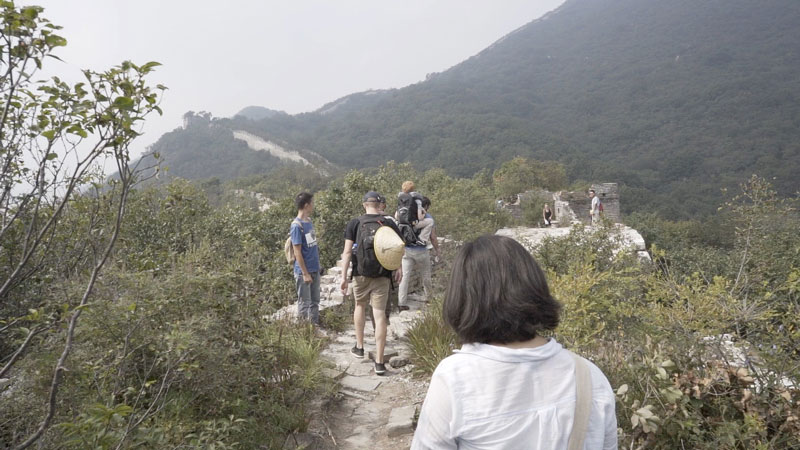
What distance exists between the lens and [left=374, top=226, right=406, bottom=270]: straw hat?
3600mm

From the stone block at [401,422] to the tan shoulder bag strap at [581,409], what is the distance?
223 cm

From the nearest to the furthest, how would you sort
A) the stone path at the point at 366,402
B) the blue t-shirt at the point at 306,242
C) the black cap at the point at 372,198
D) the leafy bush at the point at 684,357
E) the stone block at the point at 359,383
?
the leafy bush at the point at 684,357
the stone path at the point at 366,402
the stone block at the point at 359,383
the black cap at the point at 372,198
the blue t-shirt at the point at 306,242

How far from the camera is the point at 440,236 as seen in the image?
26.2 feet

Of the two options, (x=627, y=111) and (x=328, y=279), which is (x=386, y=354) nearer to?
(x=328, y=279)

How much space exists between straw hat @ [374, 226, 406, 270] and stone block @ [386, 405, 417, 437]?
107 centimetres

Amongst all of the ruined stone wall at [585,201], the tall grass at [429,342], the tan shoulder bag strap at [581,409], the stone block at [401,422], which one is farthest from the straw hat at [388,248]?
the ruined stone wall at [585,201]

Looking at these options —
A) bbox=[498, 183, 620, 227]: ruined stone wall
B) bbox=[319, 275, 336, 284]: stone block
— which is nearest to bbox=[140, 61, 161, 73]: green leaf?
bbox=[319, 275, 336, 284]: stone block

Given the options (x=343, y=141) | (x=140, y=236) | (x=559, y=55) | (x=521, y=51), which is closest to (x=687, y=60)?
(x=559, y=55)

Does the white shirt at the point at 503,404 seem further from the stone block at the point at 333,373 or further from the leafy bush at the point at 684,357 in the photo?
the stone block at the point at 333,373

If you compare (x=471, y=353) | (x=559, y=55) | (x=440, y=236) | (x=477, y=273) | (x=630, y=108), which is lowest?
(x=630, y=108)

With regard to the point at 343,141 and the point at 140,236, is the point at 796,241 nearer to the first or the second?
the point at 140,236

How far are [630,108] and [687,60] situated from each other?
2550 cm

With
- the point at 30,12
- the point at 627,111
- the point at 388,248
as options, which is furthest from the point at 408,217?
the point at 627,111

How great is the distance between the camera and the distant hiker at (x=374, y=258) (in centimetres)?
363
